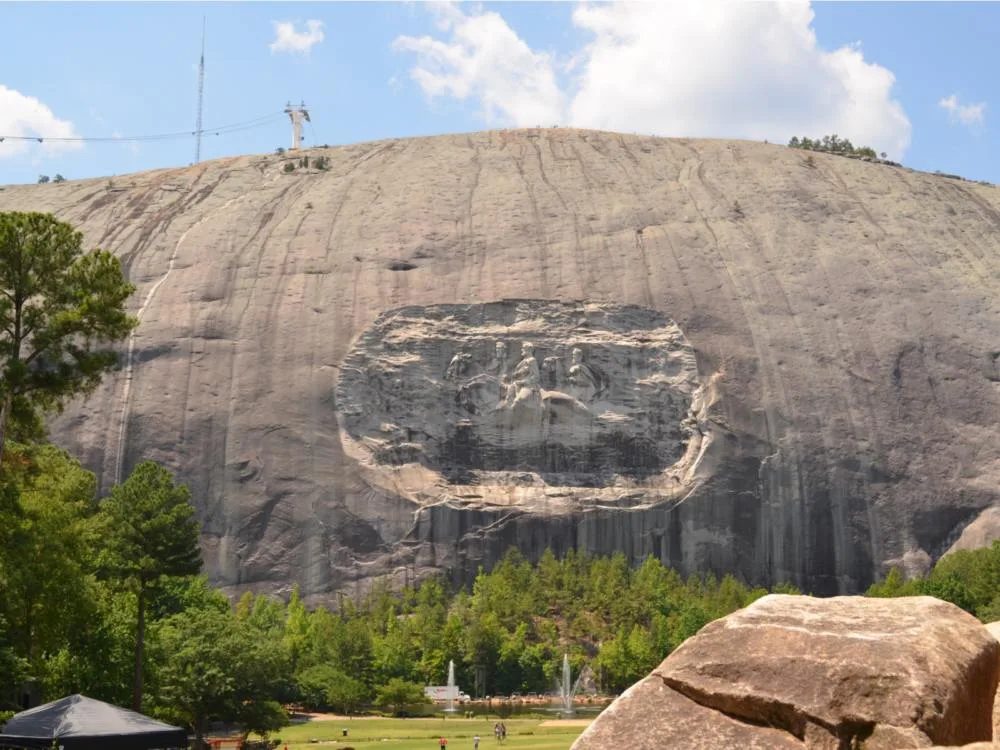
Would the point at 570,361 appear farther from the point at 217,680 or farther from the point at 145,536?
the point at 217,680

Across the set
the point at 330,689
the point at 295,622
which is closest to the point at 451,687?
the point at 330,689

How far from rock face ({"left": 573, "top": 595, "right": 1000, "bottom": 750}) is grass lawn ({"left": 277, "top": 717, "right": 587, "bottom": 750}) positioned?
24634 mm

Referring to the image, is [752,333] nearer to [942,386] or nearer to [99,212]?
[942,386]

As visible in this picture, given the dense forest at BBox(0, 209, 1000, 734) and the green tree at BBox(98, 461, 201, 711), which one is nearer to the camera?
the dense forest at BBox(0, 209, 1000, 734)

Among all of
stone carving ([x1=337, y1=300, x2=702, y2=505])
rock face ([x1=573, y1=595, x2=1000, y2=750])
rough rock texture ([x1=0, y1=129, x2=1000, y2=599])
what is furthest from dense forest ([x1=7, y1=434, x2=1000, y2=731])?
rock face ([x1=573, y1=595, x2=1000, y2=750])

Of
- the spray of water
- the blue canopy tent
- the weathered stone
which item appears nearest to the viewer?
the weathered stone

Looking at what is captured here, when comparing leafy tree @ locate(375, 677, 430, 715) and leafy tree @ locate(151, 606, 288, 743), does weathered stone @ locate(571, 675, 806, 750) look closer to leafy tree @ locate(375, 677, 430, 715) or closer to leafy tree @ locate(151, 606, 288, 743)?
leafy tree @ locate(151, 606, 288, 743)

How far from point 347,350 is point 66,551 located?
144 ft

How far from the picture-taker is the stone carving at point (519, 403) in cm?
6950

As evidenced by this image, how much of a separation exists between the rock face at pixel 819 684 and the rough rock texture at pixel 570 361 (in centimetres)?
5910

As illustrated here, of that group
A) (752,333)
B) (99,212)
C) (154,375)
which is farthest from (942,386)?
(99,212)

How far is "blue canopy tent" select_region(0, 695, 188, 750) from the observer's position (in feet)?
63.2

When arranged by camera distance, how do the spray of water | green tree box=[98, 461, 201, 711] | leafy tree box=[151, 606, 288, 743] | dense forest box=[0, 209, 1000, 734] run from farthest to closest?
1. the spray of water
2. green tree box=[98, 461, 201, 711]
3. leafy tree box=[151, 606, 288, 743]
4. dense forest box=[0, 209, 1000, 734]

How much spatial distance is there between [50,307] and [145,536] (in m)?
14.7
